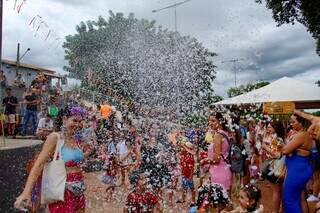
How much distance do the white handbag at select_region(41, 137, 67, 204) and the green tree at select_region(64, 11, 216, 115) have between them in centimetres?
880

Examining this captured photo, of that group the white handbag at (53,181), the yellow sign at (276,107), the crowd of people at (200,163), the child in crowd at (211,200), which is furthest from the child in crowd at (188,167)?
the white handbag at (53,181)

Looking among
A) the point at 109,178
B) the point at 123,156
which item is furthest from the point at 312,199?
the point at 123,156

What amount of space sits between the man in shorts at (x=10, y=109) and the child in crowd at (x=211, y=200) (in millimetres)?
8625

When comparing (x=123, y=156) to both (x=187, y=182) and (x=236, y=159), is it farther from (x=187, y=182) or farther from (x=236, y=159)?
(x=236, y=159)

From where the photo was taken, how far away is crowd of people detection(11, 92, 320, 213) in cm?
464

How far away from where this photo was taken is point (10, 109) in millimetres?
12906

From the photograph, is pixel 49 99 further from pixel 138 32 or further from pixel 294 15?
pixel 138 32

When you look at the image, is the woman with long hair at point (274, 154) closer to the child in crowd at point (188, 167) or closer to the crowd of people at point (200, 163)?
the crowd of people at point (200, 163)

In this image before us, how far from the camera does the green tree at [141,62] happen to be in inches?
653

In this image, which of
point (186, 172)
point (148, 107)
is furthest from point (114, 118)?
point (186, 172)

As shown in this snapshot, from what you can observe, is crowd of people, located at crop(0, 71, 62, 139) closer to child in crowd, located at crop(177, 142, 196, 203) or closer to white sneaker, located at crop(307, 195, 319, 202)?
child in crowd, located at crop(177, 142, 196, 203)

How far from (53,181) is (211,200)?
1.58m

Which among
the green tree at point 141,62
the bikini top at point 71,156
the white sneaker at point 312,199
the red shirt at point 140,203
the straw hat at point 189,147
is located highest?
the green tree at point 141,62

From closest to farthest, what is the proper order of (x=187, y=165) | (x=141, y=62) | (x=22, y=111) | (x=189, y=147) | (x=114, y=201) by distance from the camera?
(x=187, y=165), (x=189, y=147), (x=114, y=201), (x=22, y=111), (x=141, y=62)
